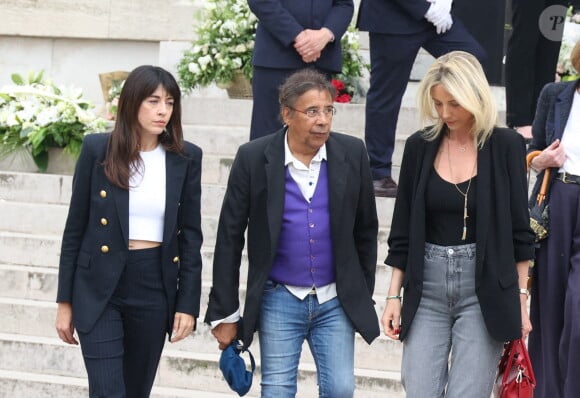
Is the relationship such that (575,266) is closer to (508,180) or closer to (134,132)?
(508,180)

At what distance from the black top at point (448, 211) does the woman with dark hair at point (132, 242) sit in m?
1.04

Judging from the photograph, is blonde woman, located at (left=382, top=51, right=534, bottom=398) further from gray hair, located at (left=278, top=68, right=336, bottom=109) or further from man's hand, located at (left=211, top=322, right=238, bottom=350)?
man's hand, located at (left=211, top=322, right=238, bottom=350)

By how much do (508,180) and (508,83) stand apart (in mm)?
3478

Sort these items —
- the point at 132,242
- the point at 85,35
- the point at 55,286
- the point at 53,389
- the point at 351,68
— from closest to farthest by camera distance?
the point at 132,242 → the point at 53,389 → the point at 55,286 → the point at 351,68 → the point at 85,35

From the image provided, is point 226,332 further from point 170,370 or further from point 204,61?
point 204,61

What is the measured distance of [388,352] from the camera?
23.3 feet

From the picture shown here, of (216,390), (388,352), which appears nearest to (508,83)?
(388,352)

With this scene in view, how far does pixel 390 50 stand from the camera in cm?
816

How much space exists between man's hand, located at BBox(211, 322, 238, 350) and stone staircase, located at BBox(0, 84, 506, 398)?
5.75 ft

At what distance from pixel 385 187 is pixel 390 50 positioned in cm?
89

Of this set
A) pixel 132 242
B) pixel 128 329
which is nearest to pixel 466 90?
pixel 132 242

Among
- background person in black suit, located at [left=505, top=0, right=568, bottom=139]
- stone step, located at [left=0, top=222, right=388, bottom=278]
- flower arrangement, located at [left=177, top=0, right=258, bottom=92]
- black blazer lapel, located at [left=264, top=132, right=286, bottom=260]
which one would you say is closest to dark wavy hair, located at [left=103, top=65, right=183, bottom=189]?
black blazer lapel, located at [left=264, top=132, right=286, bottom=260]

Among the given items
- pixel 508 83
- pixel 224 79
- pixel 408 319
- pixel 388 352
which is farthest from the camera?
pixel 224 79

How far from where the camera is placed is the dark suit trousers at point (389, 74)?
816 centimetres
